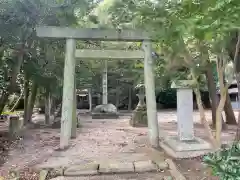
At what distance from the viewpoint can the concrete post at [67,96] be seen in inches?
222

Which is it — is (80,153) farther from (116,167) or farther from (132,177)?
(132,177)

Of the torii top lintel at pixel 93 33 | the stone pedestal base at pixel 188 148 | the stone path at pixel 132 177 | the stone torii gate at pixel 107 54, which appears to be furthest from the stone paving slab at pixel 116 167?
the torii top lintel at pixel 93 33

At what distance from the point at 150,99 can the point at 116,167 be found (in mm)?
2026

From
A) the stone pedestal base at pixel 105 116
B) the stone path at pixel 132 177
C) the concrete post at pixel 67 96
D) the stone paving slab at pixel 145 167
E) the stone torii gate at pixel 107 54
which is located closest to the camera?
the stone path at pixel 132 177

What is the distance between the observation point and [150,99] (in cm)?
582

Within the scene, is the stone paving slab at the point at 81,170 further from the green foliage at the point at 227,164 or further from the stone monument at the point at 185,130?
the green foliage at the point at 227,164

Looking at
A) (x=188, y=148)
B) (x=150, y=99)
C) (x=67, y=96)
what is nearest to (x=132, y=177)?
(x=188, y=148)

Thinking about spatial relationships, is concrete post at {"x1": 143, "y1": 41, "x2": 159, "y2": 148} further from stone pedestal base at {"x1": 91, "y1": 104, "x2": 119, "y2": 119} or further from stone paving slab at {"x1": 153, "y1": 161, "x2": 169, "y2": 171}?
stone pedestal base at {"x1": 91, "y1": 104, "x2": 119, "y2": 119}

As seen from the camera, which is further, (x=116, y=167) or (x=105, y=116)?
(x=105, y=116)

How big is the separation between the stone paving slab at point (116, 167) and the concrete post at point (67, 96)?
1549 millimetres

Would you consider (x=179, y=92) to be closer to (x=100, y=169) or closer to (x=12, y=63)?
(x=100, y=169)

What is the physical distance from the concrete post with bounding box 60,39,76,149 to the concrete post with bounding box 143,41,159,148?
1.66m

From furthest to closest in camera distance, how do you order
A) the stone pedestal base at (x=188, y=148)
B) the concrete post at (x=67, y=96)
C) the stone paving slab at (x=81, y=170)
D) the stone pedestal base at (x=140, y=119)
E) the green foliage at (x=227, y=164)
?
the stone pedestal base at (x=140, y=119), the concrete post at (x=67, y=96), the stone pedestal base at (x=188, y=148), the stone paving slab at (x=81, y=170), the green foliage at (x=227, y=164)

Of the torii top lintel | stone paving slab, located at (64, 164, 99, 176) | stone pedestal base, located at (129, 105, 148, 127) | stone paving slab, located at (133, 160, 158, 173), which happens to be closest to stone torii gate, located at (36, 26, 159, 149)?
the torii top lintel
